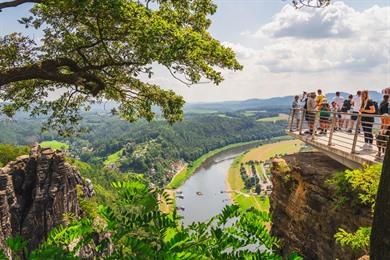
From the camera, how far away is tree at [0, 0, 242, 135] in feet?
30.3

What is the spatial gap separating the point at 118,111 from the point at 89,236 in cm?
1115

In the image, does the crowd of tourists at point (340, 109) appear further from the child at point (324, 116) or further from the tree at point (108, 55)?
the tree at point (108, 55)

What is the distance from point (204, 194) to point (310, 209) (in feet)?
427

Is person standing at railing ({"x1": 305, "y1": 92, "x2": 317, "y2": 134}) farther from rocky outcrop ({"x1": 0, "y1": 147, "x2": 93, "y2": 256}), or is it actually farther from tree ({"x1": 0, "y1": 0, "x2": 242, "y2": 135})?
rocky outcrop ({"x1": 0, "y1": 147, "x2": 93, "y2": 256})

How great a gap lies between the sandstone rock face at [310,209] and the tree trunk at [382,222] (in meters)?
9.48

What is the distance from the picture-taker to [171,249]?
3.21 metres

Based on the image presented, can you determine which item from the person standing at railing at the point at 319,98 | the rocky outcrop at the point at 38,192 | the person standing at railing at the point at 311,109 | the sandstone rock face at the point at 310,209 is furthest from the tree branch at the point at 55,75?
the rocky outcrop at the point at 38,192

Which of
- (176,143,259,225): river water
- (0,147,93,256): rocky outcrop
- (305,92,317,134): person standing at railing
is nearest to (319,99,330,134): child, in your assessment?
(305,92,317,134): person standing at railing

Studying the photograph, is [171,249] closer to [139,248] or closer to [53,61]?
[139,248]

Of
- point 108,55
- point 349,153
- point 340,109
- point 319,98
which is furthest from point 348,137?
point 108,55

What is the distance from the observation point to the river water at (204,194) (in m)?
121

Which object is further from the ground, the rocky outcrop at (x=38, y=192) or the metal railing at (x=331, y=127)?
the metal railing at (x=331, y=127)

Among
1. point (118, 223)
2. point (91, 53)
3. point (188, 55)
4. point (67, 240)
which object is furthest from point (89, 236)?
point (91, 53)

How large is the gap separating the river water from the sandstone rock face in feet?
281
